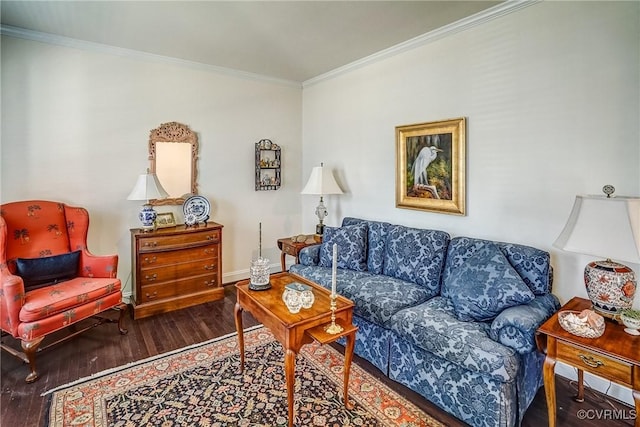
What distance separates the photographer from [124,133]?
361 cm

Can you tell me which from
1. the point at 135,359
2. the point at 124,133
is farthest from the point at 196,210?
the point at 135,359

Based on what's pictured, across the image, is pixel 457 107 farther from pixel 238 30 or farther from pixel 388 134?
pixel 238 30

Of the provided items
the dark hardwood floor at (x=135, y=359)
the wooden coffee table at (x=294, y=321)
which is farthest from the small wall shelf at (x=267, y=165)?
the wooden coffee table at (x=294, y=321)

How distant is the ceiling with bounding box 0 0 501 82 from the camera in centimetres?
265

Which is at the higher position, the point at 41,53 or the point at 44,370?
the point at 41,53

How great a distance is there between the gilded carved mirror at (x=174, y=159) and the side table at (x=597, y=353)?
147 inches

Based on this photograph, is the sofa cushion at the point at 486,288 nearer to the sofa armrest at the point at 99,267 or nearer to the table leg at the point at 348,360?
the table leg at the point at 348,360

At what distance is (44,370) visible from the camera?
245 cm

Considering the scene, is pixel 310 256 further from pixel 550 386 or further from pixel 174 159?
pixel 550 386

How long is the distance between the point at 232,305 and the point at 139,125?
2288mm

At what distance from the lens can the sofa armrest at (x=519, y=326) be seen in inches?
70.9

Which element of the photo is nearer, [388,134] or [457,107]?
[457,107]

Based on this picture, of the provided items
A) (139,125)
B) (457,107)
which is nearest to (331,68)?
(457,107)

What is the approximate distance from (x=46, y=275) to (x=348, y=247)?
2.68 meters
